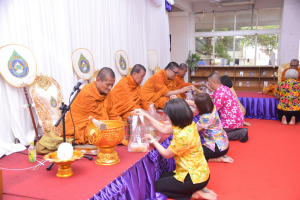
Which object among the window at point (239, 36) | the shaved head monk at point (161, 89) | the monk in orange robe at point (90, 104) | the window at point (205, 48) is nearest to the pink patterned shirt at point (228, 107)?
the shaved head monk at point (161, 89)

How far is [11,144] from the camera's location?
267 centimetres

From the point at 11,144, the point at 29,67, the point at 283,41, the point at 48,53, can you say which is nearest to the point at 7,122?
the point at 11,144

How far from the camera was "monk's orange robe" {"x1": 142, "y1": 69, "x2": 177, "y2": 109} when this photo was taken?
435cm

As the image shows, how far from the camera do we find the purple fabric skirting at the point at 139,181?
5.52ft

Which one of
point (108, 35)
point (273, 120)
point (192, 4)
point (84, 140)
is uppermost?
point (192, 4)

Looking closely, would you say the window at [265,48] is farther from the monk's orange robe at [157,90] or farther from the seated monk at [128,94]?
the seated monk at [128,94]

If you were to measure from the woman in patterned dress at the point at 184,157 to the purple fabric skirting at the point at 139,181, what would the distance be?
0.09 m

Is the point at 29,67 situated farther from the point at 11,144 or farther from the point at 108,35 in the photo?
the point at 108,35

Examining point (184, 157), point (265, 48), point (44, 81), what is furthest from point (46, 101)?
point (265, 48)

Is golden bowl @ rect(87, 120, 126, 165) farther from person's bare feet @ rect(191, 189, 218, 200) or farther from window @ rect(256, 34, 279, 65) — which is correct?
window @ rect(256, 34, 279, 65)

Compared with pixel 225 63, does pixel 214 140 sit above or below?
below

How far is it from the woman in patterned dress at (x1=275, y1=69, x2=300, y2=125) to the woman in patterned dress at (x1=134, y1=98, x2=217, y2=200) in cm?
375

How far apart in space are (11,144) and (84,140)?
35.2 inches

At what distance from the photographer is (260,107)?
593 cm
